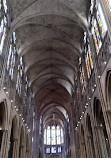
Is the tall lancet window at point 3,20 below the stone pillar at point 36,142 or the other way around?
the other way around

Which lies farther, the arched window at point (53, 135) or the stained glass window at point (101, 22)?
the arched window at point (53, 135)

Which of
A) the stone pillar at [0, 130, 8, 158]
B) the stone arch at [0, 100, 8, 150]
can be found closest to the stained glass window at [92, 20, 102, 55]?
the stone arch at [0, 100, 8, 150]

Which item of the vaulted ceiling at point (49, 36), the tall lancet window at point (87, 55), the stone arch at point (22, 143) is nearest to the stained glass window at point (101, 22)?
the vaulted ceiling at point (49, 36)

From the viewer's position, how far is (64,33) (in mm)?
19156

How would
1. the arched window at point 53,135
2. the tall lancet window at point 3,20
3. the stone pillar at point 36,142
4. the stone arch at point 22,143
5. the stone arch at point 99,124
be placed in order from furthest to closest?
the arched window at point 53,135 → the stone pillar at point 36,142 → the stone arch at point 22,143 → the stone arch at point 99,124 → the tall lancet window at point 3,20

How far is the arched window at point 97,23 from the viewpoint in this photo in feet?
41.0

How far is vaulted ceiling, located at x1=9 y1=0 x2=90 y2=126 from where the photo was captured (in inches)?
627

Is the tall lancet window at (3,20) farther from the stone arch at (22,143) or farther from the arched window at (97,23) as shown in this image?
the stone arch at (22,143)

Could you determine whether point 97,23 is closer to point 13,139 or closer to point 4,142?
point 4,142

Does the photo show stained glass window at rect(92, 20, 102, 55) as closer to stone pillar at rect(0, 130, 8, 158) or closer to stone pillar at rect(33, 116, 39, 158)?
stone pillar at rect(0, 130, 8, 158)

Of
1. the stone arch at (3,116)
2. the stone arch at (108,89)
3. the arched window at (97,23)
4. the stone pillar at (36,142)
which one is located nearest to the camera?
the stone arch at (108,89)

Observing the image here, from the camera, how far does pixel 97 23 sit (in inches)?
536

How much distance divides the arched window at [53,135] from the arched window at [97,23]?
38156 mm

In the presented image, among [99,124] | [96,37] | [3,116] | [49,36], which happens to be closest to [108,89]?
[99,124]
